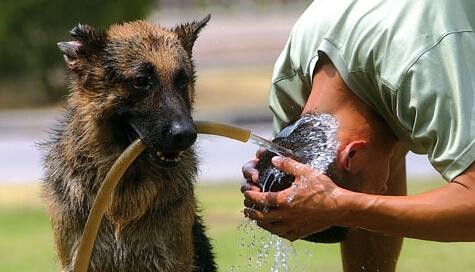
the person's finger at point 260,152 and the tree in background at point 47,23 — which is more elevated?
the person's finger at point 260,152

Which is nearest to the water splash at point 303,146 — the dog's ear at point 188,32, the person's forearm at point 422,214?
the person's forearm at point 422,214

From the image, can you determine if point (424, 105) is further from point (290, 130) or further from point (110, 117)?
point (110, 117)

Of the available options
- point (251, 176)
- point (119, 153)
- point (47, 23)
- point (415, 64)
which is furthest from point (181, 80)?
point (47, 23)

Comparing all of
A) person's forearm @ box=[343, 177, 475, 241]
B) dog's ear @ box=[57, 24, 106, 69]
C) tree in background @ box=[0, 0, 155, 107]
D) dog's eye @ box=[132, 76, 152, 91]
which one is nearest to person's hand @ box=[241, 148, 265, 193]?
person's forearm @ box=[343, 177, 475, 241]

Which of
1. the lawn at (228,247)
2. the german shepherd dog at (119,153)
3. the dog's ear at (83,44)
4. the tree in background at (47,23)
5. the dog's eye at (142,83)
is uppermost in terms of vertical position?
the dog's ear at (83,44)

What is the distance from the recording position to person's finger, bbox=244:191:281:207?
5.49m

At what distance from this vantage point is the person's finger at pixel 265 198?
549 centimetres

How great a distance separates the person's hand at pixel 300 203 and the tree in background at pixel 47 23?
1895cm

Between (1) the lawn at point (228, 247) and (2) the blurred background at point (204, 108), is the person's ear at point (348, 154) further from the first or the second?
(1) the lawn at point (228, 247)

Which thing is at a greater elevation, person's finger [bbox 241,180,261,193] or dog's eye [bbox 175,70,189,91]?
dog's eye [bbox 175,70,189,91]

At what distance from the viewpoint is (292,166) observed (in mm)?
5523

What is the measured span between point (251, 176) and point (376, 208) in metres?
0.68

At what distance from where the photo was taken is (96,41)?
618cm

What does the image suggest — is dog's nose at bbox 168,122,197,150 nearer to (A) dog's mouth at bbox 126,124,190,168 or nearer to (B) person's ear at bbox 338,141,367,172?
(A) dog's mouth at bbox 126,124,190,168
